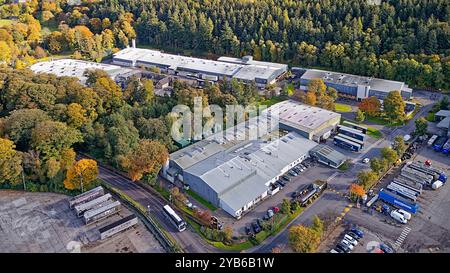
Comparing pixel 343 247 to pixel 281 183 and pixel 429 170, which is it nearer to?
pixel 281 183

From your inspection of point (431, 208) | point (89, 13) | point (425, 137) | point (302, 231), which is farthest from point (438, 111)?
point (89, 13)

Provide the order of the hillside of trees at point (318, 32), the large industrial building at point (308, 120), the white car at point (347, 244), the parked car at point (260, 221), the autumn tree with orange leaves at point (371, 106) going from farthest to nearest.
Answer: the hillside of trees at point (318, 32) < the autumn tree with orange leaves at point (371, 106) < the large industrial building at point (308, 120) < the parked car at point (260, 221) < the white car at point (347, 244)

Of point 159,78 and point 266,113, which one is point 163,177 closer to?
point 266,113

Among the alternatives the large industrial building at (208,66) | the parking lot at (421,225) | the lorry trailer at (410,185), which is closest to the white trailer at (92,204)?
the parking lot at (421,225)

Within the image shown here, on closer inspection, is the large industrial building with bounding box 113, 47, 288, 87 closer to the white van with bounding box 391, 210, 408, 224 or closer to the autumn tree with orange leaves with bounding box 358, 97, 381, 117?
the autumn tree with orange leaves with bounding box 358, 97, 381, 117

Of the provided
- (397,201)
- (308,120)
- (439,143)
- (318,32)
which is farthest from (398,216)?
(318,32)

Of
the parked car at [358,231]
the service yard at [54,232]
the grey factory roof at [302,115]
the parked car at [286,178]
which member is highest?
the grey factory roof at [302,115]

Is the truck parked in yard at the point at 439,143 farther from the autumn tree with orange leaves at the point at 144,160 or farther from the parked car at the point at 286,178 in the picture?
the autumn tree with orange leaves at the point at 144,160
